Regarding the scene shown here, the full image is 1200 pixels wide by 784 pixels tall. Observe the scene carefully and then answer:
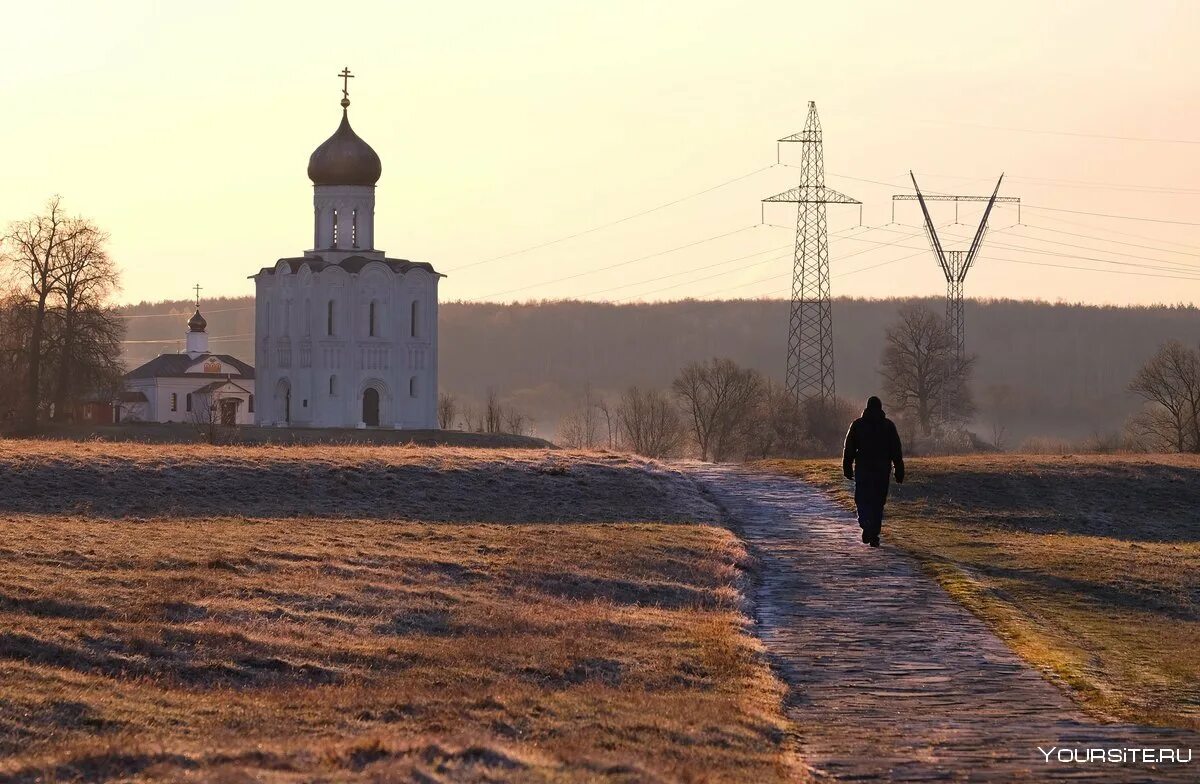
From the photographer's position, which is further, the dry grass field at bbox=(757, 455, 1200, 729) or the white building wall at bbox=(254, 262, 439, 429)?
the white building wall at bbox=(254, 262, 439, 429)

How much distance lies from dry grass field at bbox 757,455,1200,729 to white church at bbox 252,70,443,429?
149ft

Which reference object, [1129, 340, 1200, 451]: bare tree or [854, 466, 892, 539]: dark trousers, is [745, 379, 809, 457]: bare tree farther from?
[854, 466, 892, 539]: dark trousers

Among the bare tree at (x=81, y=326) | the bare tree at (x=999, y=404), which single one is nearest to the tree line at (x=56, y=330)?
the bare tree at (x=81, y=326)

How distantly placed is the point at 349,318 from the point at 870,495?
63.6 metres

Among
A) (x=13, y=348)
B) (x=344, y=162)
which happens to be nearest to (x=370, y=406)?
(x=344, y=162)

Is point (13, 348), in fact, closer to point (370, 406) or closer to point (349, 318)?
point (349, 318)

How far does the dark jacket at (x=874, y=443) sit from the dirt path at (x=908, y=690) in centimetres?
160

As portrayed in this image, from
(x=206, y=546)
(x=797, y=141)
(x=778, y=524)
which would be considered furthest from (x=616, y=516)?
(x=797, y=141)

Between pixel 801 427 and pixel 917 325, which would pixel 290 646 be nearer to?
pixel 801 427

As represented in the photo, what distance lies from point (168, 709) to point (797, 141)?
5743 cm

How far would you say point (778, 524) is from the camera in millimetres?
31625

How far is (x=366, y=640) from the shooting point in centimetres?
1823

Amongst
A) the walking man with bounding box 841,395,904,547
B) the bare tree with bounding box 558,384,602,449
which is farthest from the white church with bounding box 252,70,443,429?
the walking man with bounding box 841,395,904,547

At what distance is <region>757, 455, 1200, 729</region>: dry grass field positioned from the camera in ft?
56.2
